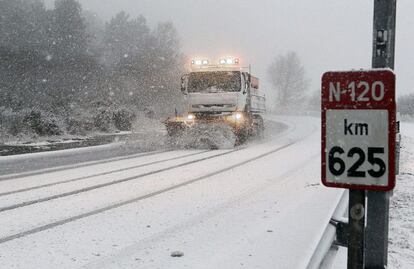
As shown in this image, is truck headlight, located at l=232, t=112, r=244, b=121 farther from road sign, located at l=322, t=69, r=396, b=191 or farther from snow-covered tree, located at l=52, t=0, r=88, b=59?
snow-covered tree, located at l=52, t=0, r=88, b=59

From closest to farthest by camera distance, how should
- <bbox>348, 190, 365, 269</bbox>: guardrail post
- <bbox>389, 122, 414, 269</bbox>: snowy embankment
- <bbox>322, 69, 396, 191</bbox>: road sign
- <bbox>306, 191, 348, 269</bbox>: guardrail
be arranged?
<bbox>322, 69, 396, 191</bbox>: road sign
<bbox>348, 190, 365, 269</bbox>: guardrail post
<bbox>306, 191, 348, 269</bbox>: guardrail
<bbox>389, 122, 414, 269</bbox>: snowy embankment

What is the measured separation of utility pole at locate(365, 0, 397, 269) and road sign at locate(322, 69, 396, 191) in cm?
45

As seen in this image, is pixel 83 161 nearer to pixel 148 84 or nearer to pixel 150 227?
pixel 150 227

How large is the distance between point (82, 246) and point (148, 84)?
154ft

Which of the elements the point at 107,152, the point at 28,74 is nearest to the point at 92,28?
the point at 28,74

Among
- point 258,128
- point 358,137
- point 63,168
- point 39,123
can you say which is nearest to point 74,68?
point 39,123

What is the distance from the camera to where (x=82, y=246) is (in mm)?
5250

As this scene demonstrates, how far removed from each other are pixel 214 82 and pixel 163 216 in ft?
39.2

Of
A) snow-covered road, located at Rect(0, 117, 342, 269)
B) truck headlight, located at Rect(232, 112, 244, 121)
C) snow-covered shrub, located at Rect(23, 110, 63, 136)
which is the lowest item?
snow-covered road, located at Rect(0, 117, 342, 269)

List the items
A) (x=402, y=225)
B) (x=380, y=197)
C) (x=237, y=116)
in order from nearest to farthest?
(x=380, y=197)
(x=402, y=225)
(x=237, y=116)

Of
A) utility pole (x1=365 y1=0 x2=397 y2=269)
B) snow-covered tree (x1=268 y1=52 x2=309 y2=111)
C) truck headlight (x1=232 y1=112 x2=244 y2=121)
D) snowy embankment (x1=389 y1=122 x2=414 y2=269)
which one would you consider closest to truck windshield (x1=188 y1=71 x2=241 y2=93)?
truck headlight (x1=232 y1=112 x2=244 y2=121)

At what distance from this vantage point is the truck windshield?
706 inches

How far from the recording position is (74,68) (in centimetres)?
4700

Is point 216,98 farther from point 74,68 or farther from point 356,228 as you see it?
point 74,68
